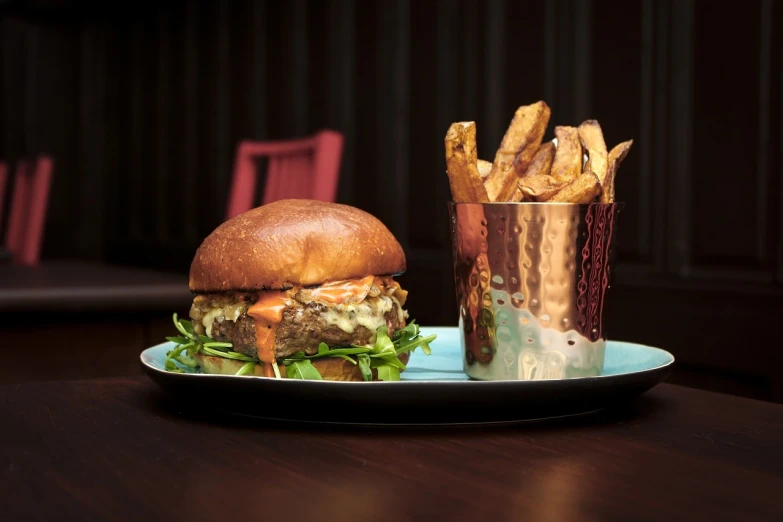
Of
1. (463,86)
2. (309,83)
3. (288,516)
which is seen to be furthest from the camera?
(309,83)

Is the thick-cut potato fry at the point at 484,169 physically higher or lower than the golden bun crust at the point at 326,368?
higher

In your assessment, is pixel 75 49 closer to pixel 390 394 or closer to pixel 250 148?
pixel 250 148

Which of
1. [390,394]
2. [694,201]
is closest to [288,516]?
[390,394]

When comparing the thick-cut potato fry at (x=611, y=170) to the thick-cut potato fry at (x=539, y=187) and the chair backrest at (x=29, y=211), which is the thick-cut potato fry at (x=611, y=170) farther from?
the chair backrest at (x=29, y=211)

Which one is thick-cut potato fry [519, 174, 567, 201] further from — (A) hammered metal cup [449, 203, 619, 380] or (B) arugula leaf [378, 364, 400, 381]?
(B) arugula leaf [378, 364, 400, 381]

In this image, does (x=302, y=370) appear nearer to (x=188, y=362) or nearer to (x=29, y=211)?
(x=188, y=362)

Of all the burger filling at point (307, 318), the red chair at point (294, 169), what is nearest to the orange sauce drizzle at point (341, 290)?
the burger filling at point (307, 318)

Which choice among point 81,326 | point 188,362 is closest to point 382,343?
point 188,362
